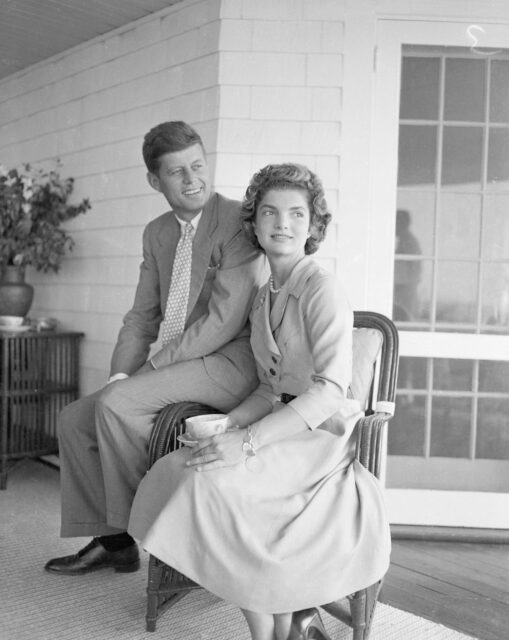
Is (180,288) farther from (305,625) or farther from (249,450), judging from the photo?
(305,625)

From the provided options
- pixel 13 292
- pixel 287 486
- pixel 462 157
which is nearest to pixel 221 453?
pixel 287 486

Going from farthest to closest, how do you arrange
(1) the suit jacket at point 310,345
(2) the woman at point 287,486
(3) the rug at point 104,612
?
(3) the rug at point 104,612, (1) the suit jacket at point 310,345, (2) the woman at point 287,486

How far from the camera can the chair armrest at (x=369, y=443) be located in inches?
87.0

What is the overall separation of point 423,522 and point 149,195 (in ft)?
7.07

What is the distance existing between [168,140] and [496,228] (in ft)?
5.55

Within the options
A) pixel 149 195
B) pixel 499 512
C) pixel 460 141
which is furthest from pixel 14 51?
pixel 499 512

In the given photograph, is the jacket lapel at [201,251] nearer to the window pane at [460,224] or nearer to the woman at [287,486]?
the woman at [287,486]

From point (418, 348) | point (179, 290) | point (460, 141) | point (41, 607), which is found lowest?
point (41, 607)

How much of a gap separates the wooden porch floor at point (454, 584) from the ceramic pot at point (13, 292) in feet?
8.14

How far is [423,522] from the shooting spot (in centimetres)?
353

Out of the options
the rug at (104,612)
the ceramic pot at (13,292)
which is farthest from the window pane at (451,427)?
the ceramic pot at (13,292)

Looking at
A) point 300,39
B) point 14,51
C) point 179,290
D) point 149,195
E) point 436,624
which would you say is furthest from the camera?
point 14,51

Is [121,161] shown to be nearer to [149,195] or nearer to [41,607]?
[149,195]

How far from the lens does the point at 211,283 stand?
270 cm
